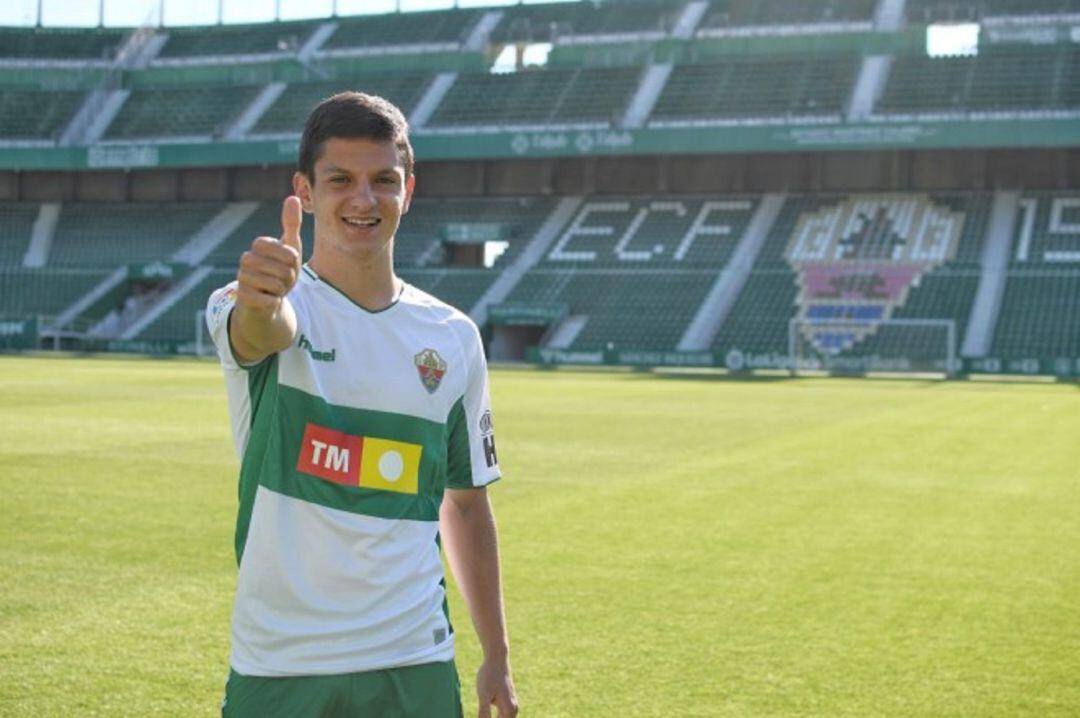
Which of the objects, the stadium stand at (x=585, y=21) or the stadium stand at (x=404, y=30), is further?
the stadium stand at (x=404, y=30)

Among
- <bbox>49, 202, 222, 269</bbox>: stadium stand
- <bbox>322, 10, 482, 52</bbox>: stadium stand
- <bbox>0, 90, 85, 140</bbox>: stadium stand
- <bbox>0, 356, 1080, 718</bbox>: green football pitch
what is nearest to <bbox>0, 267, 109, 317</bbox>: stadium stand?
<bbox>49, 202, 222, 269</bbox>: stadium stand

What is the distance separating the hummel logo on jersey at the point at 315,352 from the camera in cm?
298

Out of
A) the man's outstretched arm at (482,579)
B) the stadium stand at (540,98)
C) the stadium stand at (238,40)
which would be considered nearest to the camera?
the man's outstretched arm at (482,579)

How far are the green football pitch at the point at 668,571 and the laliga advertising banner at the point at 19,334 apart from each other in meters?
34.4

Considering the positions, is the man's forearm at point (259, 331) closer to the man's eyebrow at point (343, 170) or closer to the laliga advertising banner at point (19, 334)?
the man's eyebrow at point (343, 170)

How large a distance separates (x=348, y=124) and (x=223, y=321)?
52 cm

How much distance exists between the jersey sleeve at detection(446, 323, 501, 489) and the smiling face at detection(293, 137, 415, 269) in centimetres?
35

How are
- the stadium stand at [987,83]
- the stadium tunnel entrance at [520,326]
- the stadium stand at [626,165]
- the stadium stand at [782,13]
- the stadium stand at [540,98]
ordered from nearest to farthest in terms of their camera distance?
the stadium stand at [626,165] < the stadium stand at [987,83] < the stadium tunnel entrance at [520,326] < the stadium stand at [540,98] < the stadium stand at [782,13]

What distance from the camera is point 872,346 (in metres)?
43.3

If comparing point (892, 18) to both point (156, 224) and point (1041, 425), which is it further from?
point (1041, 425)

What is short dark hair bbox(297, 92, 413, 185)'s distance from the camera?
3.09 m

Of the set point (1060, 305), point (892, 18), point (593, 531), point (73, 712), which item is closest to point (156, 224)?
point (892, 18)

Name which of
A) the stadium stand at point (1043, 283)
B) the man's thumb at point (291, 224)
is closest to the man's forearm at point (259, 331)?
the man's thumb at point (291, 224)

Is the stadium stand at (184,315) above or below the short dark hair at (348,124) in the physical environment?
above
